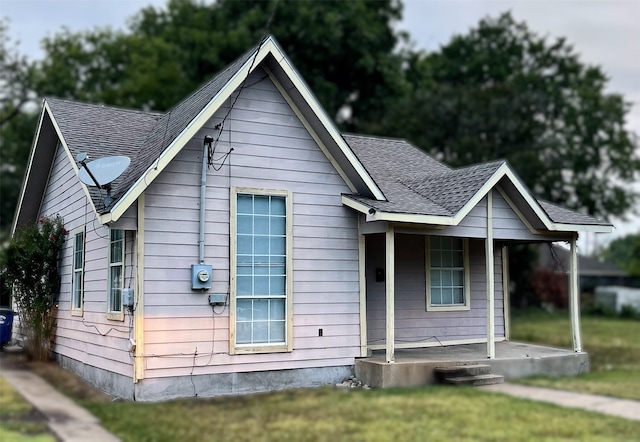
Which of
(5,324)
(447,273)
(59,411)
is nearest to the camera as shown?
(59,411)

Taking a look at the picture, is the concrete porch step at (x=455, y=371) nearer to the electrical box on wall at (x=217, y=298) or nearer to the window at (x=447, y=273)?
the window at (x=447, y=273)

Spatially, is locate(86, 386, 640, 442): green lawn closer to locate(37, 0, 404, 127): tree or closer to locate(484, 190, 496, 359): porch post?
locate(484, 190, 496, 359): porch post

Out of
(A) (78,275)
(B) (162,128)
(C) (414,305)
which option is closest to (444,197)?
(C) (414,305)

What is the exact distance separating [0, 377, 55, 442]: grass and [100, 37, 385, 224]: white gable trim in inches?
108

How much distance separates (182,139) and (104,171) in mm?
1258

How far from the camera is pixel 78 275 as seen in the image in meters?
12.6

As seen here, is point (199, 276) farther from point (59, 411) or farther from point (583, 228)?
point (583, 228)

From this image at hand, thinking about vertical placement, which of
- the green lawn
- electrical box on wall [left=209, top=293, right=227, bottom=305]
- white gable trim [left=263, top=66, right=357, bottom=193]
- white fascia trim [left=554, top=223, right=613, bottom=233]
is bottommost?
the green lawn

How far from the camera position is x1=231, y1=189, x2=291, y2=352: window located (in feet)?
34.5

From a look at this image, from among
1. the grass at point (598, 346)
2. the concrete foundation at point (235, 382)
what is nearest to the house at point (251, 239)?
the concrete foundation at point (235, 382)

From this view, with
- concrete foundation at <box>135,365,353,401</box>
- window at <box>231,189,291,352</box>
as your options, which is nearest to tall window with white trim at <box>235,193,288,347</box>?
window at <box>231,189,291,352</box>

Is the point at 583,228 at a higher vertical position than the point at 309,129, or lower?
lower

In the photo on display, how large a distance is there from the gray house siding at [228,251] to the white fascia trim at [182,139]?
0.41 metres

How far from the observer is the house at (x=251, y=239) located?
984 cm
